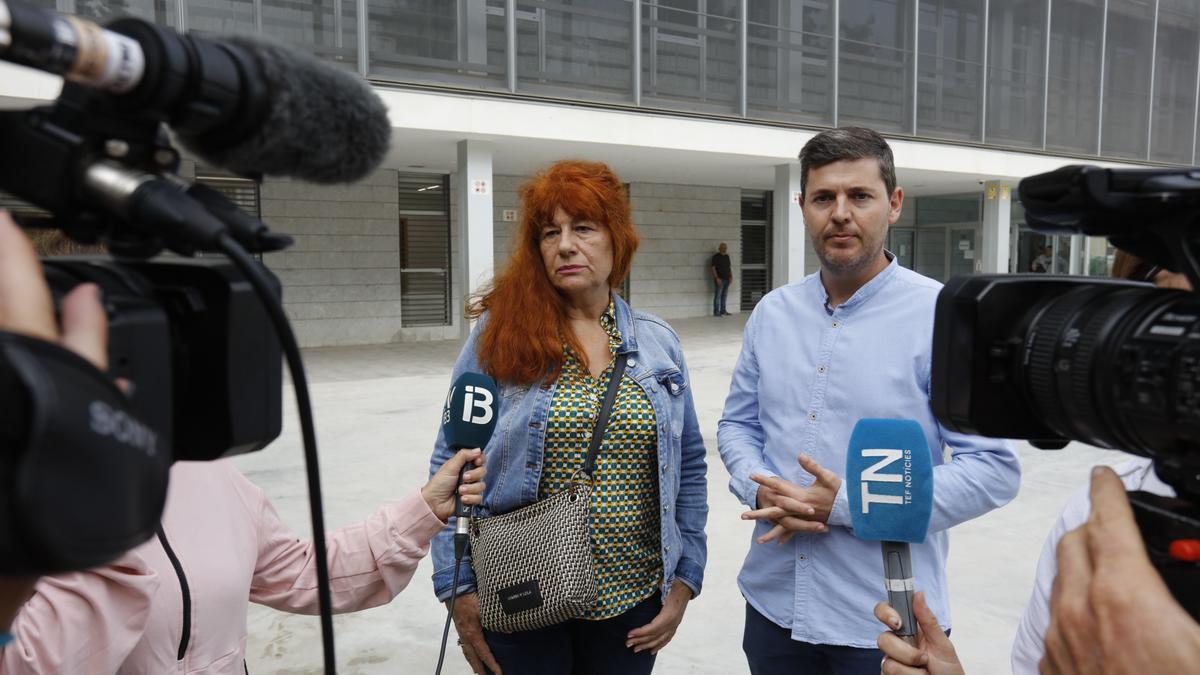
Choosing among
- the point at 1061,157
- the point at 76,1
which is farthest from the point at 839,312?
the point at 1061,157

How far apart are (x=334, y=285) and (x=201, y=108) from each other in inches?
494

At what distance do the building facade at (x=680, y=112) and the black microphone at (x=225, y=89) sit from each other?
6710 mm

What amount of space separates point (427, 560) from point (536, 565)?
7.90 ft

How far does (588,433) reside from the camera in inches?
81.9

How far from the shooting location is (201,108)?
2.22 ft

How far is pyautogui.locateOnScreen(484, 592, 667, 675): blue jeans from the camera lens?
80.1 inches

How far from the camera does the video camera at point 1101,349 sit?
77cm

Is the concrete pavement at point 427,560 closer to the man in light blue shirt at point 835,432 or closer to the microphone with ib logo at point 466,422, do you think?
the man in light blue shirt at point 835,432

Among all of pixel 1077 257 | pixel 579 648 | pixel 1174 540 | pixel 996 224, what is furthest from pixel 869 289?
pixel 1077 257

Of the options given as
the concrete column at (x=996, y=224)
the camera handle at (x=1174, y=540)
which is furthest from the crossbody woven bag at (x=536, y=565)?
the concrete column at (x=996, y=224)

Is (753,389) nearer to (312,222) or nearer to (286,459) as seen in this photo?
(286,459)

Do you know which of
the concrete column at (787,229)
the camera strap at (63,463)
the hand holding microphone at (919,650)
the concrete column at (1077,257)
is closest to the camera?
the camera strap at (63,463)

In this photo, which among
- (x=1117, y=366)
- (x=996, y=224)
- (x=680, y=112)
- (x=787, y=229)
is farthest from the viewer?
(x=996, y=224)

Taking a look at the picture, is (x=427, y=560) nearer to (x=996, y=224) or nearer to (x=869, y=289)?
(x=869, y=289)
